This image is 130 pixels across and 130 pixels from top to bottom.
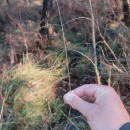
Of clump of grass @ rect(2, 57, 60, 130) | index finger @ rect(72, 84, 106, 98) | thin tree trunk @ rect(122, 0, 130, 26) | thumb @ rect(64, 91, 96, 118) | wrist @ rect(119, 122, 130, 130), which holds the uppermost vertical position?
index finger @ rect(72, 84, 106, 98)

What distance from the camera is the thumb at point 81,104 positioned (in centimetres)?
100

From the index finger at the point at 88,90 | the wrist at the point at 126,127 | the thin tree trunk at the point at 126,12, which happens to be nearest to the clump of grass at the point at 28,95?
the thin tree trunk at the point at 126,12

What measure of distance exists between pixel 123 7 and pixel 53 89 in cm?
179

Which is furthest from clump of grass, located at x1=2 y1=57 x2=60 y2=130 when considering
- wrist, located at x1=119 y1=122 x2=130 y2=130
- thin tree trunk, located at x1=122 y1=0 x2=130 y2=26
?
wrist, located at x1=119 y1=122 x2=130 y2=130

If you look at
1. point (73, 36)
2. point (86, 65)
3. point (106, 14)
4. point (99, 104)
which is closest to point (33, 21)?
point (73, 36)

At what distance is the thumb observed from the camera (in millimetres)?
1000

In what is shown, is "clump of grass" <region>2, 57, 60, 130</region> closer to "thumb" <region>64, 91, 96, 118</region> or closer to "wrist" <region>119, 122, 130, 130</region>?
"thumb" <region>64, 91, 96, 118</region>

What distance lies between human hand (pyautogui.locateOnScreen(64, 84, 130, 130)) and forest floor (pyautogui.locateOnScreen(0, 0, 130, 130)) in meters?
1.08

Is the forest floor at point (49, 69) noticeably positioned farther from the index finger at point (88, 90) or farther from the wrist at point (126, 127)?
the wrist at point (126, 127)

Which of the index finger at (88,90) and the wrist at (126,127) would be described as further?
the index finger at (88,90)

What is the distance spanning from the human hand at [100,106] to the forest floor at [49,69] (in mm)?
1077

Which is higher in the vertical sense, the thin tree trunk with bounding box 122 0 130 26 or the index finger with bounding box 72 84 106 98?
the index finger with bounding box 72 84 106 98

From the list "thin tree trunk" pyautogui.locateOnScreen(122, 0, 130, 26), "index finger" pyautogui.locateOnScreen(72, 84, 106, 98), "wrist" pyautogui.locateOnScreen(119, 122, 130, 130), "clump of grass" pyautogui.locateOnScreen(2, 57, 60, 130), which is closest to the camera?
"wrist" pyautogui.locateOnScreen(119, 122, 130, 130)

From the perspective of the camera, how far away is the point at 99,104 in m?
0.99
